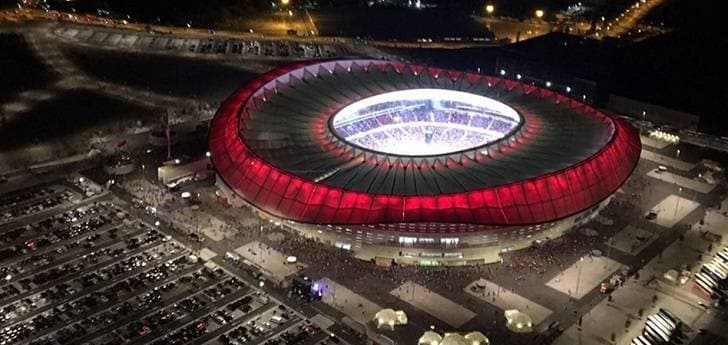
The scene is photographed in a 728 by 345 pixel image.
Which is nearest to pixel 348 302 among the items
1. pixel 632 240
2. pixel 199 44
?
pixel 632 240

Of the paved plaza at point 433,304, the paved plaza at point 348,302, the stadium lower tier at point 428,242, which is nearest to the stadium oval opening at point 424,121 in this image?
the stadium lower tier at point 428,242

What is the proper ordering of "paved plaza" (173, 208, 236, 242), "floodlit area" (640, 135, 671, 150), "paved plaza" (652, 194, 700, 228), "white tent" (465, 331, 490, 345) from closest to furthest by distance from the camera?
1. "white tent" (465, 331, 490, 345)
2. "paved plaza" (173, 208, 236, 242)
3. "paved plaza" (652, 194, 700, 228)
4. "floodlit area" (640, 135, 671, 150)

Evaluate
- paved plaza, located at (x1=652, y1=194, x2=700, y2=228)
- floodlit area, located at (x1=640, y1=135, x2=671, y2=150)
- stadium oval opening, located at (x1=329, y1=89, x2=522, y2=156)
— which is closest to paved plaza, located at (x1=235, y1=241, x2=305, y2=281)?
stadium oval opening, located at (x1=329, y1=89, x2=522, y2=156)

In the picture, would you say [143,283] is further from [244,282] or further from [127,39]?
[127,39]

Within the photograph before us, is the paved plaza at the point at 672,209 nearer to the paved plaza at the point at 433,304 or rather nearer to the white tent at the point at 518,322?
the white tent at the point at 518,322

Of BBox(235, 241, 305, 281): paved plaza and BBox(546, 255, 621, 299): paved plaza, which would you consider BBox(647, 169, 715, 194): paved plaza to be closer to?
BBox(546, 255, 621, 299): paved plaza

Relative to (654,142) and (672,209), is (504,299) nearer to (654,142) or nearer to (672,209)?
(672,209)

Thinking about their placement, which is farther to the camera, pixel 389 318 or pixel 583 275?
pixel 583 275
